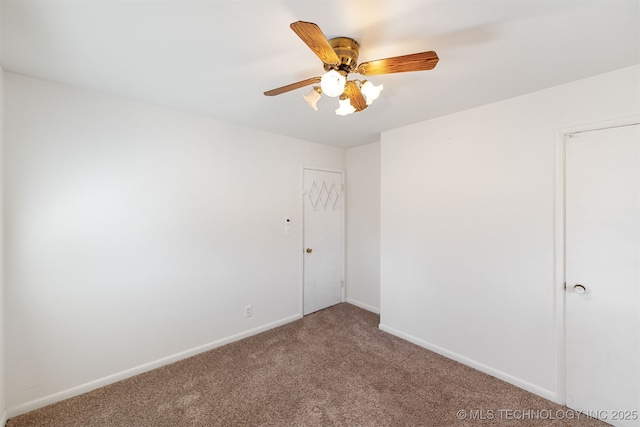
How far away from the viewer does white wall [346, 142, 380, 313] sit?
11.6 ft

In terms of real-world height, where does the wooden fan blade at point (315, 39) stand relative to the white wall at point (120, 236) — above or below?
above

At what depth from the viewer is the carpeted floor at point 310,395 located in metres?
1.75

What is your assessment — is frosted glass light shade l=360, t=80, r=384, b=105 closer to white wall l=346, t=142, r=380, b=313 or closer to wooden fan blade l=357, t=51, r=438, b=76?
wooden fan blade l=357, t=51, r=438, b=76

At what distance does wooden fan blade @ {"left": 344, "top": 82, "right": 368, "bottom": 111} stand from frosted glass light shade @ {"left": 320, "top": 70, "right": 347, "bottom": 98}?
0.81 feet

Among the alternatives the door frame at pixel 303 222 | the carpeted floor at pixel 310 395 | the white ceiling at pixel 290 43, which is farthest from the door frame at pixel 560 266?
the door frame at pixel 303 222

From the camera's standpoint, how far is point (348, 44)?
1.35 meters

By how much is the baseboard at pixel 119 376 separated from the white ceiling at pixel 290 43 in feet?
7.57

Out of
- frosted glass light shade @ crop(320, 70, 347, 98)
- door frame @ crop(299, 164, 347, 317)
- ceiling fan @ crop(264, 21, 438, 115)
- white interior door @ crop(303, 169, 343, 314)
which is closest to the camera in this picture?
ceiling fan @ crop(264, 21, 438, 115)

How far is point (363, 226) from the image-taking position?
371 cm

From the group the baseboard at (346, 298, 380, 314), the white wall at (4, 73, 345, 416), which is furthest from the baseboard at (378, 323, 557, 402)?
the white wall at (4, 73, 345, 416)

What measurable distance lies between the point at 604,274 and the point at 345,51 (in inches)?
88.5

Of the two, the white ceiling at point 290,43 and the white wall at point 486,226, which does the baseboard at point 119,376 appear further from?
the white ceiling at point 290,43

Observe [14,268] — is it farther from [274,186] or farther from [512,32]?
[512,32]

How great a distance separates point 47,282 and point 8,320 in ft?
0.97
